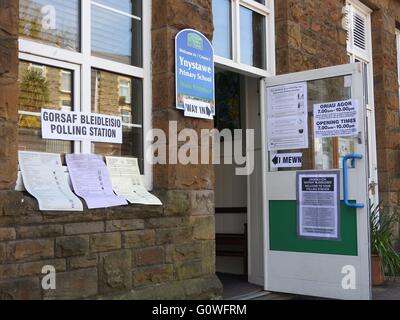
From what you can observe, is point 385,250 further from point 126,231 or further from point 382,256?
point 126,231

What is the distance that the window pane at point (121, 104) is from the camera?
180 inches

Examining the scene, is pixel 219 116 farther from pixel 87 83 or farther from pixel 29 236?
pixel 29 236

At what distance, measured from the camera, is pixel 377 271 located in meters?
7.08

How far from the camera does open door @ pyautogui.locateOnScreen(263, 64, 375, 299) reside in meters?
5.58

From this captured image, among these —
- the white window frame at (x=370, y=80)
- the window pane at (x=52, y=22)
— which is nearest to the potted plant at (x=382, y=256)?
the white window frame at (x=370, y=80)

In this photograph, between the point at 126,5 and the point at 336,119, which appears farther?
the point at 336,119

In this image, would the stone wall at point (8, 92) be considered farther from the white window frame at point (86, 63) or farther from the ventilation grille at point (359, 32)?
the ventilation grille at point (359, 32)

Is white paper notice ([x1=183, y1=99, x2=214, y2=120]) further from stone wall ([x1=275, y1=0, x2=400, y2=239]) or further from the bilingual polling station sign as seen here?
stone wall ([x1=275, y1=0, x2=400, y2=239])

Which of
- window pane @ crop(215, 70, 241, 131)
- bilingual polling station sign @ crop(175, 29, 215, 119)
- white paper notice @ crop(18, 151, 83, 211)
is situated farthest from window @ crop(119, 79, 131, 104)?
window pane @ crop(215, 70, 241, 131)

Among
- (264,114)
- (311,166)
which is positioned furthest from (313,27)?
(311,166)

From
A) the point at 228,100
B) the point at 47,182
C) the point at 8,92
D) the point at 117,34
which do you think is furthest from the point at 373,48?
the point at 8,92

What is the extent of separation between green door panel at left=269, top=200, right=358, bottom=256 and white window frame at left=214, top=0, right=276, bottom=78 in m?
1.56

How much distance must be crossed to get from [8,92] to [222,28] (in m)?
3.02
